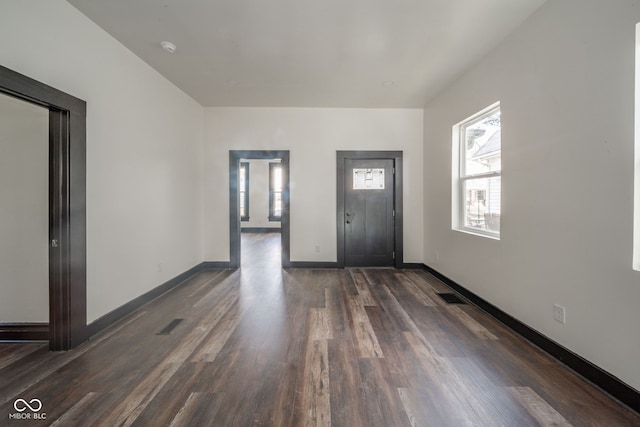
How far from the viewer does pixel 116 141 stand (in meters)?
2.62

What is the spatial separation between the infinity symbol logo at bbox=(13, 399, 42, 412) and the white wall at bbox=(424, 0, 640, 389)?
335cm

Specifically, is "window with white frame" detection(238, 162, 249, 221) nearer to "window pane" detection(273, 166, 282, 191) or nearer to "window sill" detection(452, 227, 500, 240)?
"window pane" detection(273, 166, 282, 191)

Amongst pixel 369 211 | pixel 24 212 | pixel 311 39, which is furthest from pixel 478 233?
pixel 24 212

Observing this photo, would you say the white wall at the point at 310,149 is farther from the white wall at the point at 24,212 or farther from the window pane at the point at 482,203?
the white wall at the point at 24,212

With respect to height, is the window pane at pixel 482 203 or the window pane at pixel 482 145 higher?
the window pane at pixel 482 145

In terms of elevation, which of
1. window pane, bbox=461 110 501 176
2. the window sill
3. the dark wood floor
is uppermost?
window pane, bbox=461 110 501 176

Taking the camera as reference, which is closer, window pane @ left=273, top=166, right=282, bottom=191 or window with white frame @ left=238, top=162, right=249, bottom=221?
window with white frame @ left=238, top=162, right=249, bottom=221

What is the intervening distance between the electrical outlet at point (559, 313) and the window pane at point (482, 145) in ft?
4.72

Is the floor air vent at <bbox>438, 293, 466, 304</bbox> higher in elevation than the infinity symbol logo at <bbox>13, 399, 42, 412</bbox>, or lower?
higher

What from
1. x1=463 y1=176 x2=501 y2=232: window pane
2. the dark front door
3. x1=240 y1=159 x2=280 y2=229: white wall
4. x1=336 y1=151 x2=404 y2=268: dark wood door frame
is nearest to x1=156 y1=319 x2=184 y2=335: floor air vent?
x1=336 y1=151 x2=404 y2=268: dark wood door frame

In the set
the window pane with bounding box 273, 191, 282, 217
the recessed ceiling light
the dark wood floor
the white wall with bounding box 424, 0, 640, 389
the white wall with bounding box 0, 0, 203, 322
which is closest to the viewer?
the dark wood floor

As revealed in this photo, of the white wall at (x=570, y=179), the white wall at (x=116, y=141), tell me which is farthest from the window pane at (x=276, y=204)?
the white wall at (x=570, y=179)

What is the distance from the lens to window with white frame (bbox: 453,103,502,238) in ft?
9.35

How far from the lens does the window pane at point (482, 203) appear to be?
2840 millimetres
